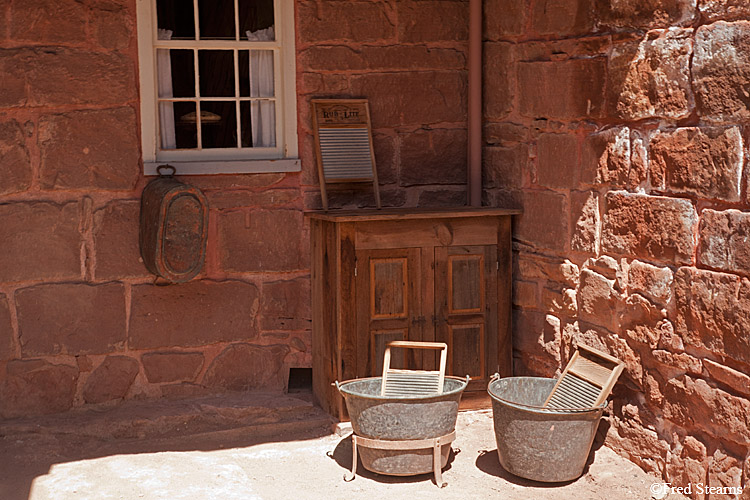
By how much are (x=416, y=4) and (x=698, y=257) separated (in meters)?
2.53

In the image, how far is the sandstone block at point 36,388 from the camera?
5.01 m

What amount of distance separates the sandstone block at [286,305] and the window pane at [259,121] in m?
0.87

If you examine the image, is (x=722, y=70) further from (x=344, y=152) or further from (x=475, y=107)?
(x=344, y=152)

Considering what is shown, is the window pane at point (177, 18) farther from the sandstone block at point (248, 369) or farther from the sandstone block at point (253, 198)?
the sandstone block at point (248, 369)

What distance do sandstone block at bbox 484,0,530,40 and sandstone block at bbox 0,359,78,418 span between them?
126 inches

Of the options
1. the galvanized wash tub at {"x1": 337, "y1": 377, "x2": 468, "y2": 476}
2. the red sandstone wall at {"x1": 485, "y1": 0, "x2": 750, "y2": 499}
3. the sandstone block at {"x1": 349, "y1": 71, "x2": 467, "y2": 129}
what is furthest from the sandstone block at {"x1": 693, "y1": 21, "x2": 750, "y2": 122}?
the sandstone block at {"x1": 349, "y1": 71, "x2": 467, "y2": 129}

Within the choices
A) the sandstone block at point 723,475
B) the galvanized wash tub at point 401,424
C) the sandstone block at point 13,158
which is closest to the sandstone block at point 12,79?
the sandstone block at point 13,158

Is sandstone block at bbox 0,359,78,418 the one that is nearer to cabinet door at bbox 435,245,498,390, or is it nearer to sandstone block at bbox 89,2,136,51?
sandstone block at bbox 89,2,136,51

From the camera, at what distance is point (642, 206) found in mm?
4152

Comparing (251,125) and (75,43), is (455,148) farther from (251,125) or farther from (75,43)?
(75,43)

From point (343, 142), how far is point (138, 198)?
1.26m

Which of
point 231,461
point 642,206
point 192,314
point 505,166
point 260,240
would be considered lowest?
point 231,461

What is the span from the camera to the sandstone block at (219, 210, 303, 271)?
5289 mm

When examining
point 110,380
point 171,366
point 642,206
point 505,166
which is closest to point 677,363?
point 642,206
